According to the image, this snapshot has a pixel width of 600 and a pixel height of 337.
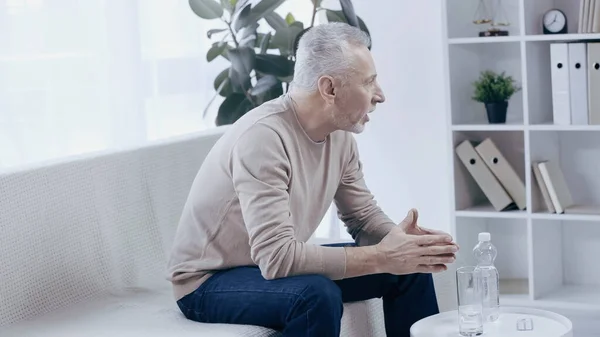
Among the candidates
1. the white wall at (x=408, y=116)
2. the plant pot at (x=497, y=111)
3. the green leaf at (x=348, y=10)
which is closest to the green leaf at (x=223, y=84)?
the green leaf at (x=348, y=10)

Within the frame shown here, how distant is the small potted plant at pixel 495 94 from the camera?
3604mm

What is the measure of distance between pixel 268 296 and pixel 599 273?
1.91 meters

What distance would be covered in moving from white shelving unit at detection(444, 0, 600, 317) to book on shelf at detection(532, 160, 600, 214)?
32 mm

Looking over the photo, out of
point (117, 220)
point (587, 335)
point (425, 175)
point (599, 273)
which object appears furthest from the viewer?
point (425, 175)

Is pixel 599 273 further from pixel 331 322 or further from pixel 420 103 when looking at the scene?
pixel 331 322

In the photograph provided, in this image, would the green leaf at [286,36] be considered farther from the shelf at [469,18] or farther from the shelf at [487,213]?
the shelf at [487,213]

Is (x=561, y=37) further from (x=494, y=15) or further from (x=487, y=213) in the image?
(x=487, y=213)

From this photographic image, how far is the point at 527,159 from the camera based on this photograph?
350cm

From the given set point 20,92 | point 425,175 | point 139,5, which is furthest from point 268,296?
point 425,175

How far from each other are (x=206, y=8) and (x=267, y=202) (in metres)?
1.36

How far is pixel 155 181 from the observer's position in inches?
114

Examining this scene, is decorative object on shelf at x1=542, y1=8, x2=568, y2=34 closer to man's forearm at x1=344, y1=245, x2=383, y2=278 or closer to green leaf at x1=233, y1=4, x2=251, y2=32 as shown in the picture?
green leaf at x1=233, y1=4, x2=251, y2=32

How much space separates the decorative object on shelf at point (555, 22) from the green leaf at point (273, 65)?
923mm

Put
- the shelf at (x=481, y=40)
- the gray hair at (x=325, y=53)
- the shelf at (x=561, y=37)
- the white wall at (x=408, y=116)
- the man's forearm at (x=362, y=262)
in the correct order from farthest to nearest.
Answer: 1. the white wall at (x=408, y=116)
2. the shelf at (x=481, y=40)
3. the shelf at (x=561, y=37)
4. the gray hair at (x=325, y=53)
5. the man's forearm at (x=362, y=262)
